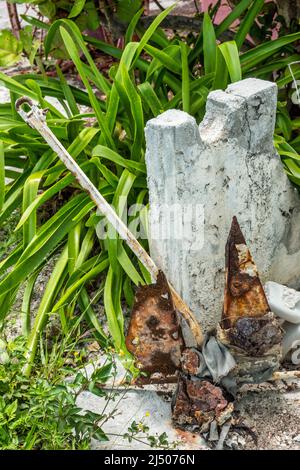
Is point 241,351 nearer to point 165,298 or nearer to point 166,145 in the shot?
point 165,298

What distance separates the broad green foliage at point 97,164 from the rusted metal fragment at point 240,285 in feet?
1.43

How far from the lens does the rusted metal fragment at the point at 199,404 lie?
7.71 ft

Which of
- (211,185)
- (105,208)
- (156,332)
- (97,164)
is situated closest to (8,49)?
(97,164)

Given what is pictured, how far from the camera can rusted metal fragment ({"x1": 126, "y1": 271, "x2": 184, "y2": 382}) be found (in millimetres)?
2387

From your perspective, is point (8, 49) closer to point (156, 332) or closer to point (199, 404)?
point (156, 332)

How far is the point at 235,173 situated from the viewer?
2486mm

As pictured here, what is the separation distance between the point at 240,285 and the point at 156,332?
1.09 feet

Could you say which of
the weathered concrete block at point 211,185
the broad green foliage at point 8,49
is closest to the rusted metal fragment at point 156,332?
the weathered concrete block at point 211,185

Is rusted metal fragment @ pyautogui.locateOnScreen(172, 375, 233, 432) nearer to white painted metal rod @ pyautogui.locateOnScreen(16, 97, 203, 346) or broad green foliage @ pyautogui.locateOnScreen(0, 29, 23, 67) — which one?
white painted metal rod @ pyautogui.locateOnScreen(16, 97, 203, 346)

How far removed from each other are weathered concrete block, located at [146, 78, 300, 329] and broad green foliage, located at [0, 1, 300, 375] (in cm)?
23

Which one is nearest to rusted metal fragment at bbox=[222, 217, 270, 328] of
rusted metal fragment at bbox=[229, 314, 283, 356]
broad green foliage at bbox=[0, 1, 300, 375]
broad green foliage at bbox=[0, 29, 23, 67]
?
rusted metal fragment at bbox=[229, 314, 283, 356]

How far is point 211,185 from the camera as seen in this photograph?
243cm
